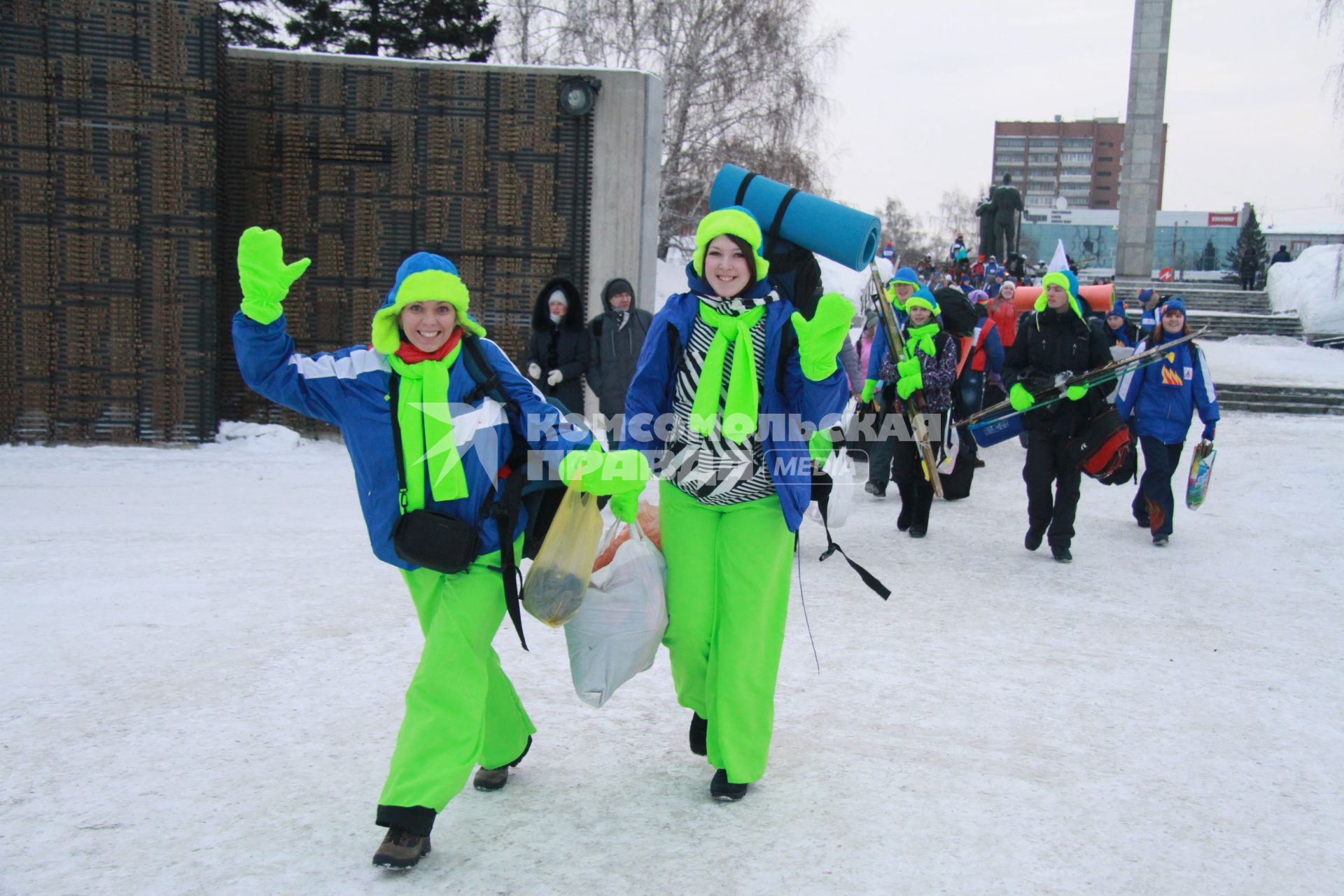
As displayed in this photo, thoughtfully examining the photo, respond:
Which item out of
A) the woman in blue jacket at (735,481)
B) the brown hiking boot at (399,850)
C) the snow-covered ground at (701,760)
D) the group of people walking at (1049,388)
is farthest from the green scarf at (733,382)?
the group of people walking at (1049,388)

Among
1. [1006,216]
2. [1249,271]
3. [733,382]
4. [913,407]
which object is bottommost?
[913,407]

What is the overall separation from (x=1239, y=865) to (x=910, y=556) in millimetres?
4199

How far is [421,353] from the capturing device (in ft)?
10.5

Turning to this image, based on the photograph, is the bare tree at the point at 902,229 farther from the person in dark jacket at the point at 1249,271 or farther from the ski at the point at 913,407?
the ski at the point at 913,407

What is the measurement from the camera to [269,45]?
83.3 ft

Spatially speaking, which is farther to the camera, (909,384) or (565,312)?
(565,312)

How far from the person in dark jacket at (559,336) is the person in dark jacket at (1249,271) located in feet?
92.1

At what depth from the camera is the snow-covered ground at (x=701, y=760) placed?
3062 millimetres

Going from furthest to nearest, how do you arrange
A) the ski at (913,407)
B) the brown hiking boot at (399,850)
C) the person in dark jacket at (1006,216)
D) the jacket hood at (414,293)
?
the person in dark jacket at (1006,216), the ski at (913,407), the jacket hood at (414,293), the brown hiking boot at (399,850)

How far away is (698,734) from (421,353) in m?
1.58

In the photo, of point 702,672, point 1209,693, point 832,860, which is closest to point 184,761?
point 702,672

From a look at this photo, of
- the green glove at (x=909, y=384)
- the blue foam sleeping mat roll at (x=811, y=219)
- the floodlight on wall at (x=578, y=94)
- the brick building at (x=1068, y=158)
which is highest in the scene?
the brick building at (x=1068, y=158)

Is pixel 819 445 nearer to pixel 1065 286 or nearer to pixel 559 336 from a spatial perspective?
pixel 1065 286

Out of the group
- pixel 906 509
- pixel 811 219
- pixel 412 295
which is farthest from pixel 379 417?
pixel 906 509
